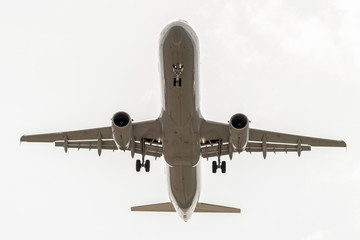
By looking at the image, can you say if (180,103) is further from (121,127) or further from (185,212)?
(185,212)

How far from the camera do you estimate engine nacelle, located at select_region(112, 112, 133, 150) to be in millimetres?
26844

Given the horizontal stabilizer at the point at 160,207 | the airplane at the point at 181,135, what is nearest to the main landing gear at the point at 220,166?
the airplane at the point at 181,135

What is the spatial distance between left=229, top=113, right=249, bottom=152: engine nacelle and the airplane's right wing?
47.8 inches

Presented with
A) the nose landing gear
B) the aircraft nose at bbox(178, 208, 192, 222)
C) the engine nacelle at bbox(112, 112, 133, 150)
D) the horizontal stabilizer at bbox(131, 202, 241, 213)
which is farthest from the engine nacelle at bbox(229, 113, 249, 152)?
the horizontal stabilizer at bbox(131, 202, 241, 213)

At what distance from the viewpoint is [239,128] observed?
27.2 metres

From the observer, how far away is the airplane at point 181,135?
25.1m

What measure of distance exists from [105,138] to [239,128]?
292 inches

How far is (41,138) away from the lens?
30.9 meters

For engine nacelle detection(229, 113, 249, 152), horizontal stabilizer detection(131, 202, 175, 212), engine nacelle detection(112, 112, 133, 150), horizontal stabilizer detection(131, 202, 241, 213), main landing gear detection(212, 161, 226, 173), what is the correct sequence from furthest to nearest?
horizontal stabilizer detection(131, 202, 175, 212)
horizontal stabilizer detection(131, 202, 241, 213)
main landing gear detection(212, 161, 226, 173)
engine nacelle detection(229, 113, 249, 152)
engine nacelle detection(112, 112, 133, 150)

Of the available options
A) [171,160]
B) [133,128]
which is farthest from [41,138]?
[171,160]

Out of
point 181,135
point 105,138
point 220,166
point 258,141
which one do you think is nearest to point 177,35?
point 181,135

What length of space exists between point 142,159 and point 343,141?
10.7m

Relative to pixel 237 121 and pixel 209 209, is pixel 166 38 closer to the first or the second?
pixel 237 121

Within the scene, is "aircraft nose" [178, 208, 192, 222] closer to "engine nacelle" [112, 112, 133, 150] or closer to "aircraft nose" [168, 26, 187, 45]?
"engine nacelle" [112, 112, 133, 150]
